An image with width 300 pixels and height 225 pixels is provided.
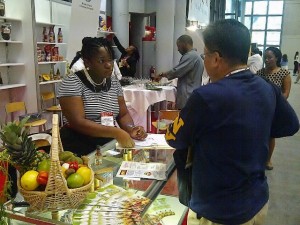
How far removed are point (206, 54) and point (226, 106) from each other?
258 mm

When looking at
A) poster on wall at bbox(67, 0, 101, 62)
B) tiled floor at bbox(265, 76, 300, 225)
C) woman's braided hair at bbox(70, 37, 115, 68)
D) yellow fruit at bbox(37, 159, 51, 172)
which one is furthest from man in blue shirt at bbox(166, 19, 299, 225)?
poster on wall at bbox(67, 0, 101, 62)

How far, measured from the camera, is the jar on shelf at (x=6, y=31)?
4905mm

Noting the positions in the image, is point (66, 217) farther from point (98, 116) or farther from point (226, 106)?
point (98, 116)

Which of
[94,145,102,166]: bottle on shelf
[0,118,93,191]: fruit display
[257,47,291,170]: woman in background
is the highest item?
[257,47,291,170]: woman in background

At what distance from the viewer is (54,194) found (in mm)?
1045

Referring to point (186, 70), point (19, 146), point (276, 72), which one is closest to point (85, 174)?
point (19, 146)

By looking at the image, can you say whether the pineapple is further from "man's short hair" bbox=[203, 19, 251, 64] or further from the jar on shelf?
the jar on shelf

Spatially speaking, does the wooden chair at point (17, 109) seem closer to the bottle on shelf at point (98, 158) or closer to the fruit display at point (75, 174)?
the bottle on shelf at point (98, 158)

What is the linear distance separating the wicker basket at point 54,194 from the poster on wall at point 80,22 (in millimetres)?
2450

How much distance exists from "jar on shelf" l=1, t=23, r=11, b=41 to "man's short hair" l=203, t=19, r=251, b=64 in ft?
15.2

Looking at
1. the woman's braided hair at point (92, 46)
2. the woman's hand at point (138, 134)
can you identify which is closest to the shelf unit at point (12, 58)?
the woman's braided hair at point (92, 46)

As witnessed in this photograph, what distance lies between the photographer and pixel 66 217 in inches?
45.3

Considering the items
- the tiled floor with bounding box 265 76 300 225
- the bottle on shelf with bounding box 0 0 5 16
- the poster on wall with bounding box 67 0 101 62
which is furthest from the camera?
the bottle on shelf with bounding box 0 0 5 16

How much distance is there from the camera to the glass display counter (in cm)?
115
